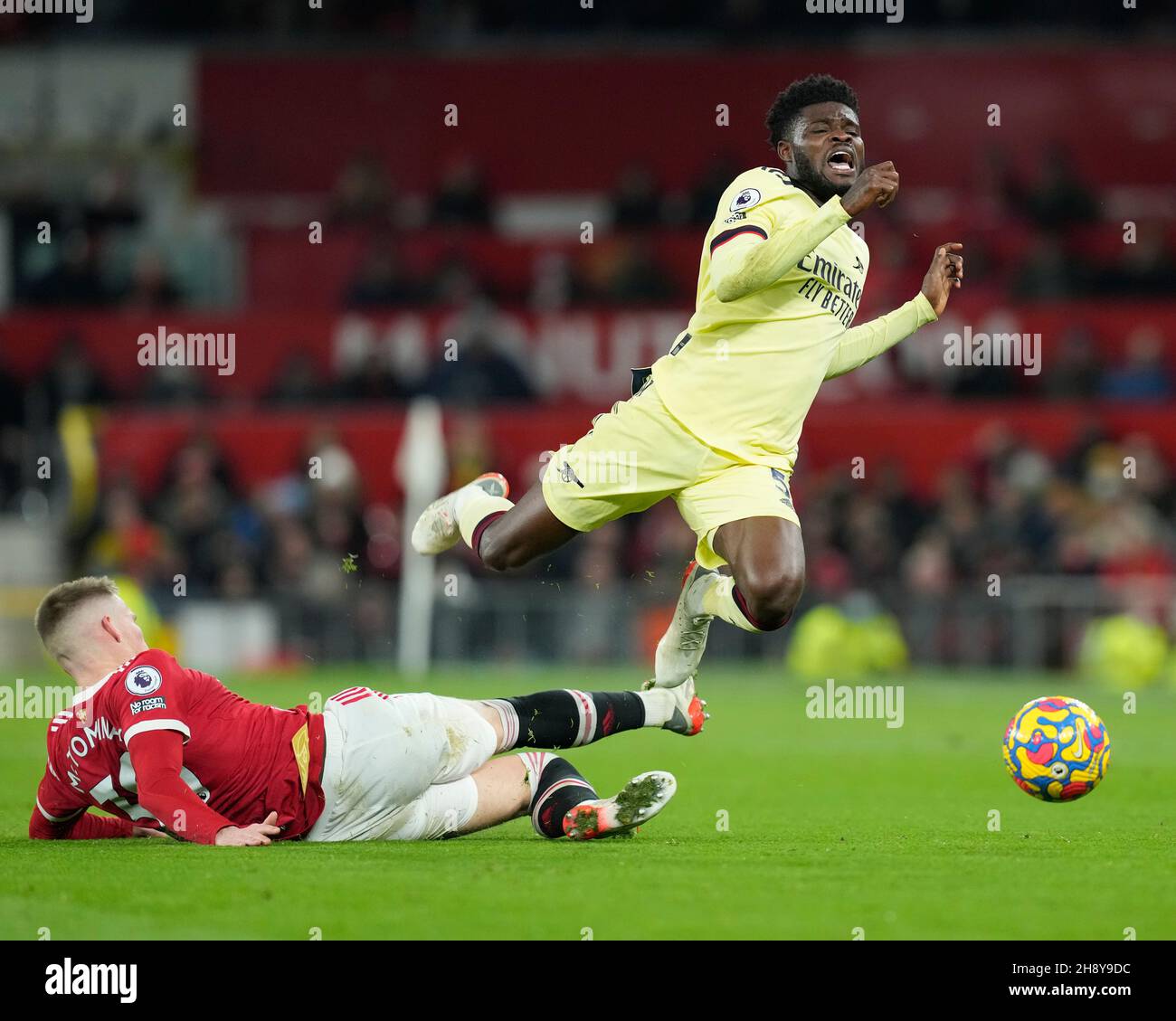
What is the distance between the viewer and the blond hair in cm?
706

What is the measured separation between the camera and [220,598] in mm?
19438

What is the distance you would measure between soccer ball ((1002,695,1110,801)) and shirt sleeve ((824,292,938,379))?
1.80m

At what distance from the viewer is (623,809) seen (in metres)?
7.44

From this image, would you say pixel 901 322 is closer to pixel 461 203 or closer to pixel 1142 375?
pixel 1142 375

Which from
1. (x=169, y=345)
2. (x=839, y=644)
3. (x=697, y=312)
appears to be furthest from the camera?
(x=169, y=345)

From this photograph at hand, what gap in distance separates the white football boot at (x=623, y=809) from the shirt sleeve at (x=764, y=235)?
2.09 meters

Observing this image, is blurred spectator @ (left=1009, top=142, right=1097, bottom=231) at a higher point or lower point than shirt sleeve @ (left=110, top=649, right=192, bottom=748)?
higher

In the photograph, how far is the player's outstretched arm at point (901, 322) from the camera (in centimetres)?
894

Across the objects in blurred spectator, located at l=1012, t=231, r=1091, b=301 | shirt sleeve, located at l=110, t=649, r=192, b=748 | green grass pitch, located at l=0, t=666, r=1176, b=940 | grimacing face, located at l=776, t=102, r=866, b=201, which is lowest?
green grass pitch, located at l=0, t=666, r=1176, b=940

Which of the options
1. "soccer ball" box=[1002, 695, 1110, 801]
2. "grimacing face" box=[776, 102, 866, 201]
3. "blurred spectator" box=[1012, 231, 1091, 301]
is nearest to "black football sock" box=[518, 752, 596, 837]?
"soccer ball" box=[1002, 695, 1110, 801]

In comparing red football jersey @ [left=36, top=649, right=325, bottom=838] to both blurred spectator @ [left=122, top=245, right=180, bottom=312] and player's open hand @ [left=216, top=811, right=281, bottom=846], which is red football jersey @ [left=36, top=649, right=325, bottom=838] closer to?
player's open hand @ [left=216, top=811, right=281, bottom=846]

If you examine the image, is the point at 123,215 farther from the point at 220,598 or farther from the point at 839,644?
the point at 839,644

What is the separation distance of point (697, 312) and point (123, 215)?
56.1 ft
